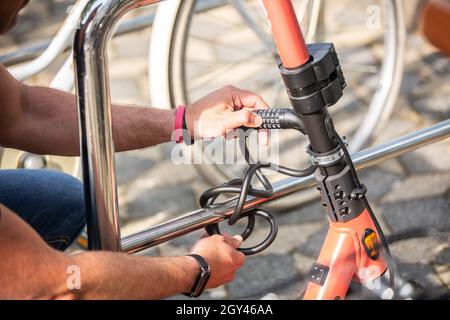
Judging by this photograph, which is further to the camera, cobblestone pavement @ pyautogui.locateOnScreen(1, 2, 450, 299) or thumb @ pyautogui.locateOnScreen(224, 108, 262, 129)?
cobblestone pavement @ pyautogui.locateOnScreen(1, 2, 450, 299)

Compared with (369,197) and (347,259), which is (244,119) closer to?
(347,259)

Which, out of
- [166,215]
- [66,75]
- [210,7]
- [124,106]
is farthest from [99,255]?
[210,7]

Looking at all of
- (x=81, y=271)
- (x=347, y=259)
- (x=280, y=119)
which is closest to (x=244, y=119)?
(x=280, y=119)

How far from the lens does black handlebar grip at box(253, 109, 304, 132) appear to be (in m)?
1.25

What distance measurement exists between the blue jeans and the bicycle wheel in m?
0.75

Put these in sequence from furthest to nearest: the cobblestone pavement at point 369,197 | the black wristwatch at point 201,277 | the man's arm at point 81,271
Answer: the cobblestone pavement at point 369,197 < the black wristwatch at point 201,277 < the man's arm at point 81,271

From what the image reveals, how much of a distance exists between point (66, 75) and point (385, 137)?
1.20 m

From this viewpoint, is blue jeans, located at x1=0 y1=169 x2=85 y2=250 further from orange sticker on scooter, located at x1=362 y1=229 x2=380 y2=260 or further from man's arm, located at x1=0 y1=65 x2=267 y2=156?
orange sticker on scooter, located at x1=362 y1=229 x2=380 y2=260

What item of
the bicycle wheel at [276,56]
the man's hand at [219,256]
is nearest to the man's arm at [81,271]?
the man's hand at [219,256]

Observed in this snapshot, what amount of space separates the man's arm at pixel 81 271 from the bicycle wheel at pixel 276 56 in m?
1.10

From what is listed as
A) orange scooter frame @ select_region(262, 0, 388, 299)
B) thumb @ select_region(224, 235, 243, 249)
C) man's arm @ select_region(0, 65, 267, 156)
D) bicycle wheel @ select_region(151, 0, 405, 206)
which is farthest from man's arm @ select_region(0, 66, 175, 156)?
bicycle wheel @ select_region(151, 0, 405, 206)

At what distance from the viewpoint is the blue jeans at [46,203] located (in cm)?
149

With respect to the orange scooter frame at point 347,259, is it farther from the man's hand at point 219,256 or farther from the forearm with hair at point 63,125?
the forearm with hair at point 63,125

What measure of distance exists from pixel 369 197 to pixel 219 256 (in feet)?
4.25
